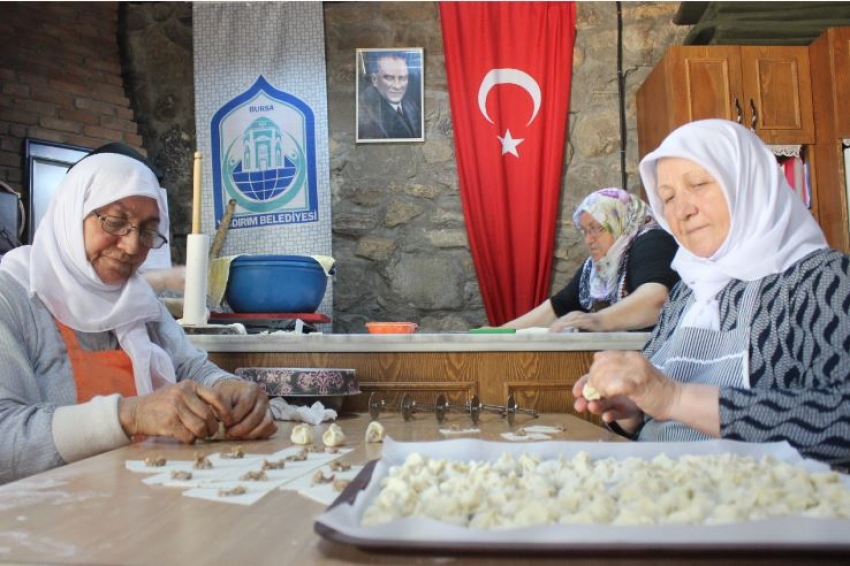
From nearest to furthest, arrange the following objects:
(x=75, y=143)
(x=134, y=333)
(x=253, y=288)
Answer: (x=134, y=333) → (x=253, y=288) → (x=75, y=143)

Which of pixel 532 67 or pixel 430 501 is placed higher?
pixel 532 67

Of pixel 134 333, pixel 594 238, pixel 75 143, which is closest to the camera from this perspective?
pixel 134 333

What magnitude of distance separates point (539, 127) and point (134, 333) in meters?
3.32

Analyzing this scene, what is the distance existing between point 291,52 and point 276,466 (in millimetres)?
4116

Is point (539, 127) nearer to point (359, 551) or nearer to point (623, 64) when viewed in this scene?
point (623, 64)

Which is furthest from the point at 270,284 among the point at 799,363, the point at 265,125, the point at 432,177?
the point at 265,125

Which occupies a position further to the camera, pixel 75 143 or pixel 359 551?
pixel 75 143

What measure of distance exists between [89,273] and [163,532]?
124 centimetres

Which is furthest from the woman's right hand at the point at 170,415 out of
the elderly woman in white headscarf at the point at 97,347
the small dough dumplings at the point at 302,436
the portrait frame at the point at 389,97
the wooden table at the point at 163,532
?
the portrait frame at the point at 389,97

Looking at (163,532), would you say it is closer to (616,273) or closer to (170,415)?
(170,415)

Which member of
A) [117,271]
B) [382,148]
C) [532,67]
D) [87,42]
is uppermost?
[87,42]

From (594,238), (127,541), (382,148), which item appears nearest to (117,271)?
(127,541)

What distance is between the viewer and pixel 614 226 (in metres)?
3.43

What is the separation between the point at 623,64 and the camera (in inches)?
188
